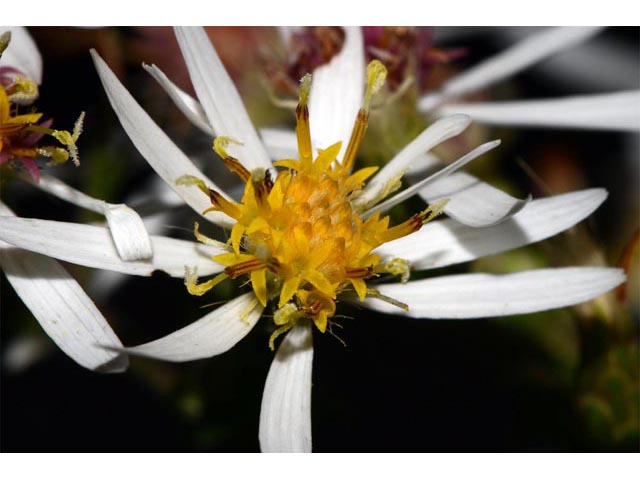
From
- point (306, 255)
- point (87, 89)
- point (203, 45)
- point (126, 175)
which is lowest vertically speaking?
point (306, 255)

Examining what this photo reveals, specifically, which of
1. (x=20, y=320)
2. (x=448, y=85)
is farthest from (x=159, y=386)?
(x=448, y=85)

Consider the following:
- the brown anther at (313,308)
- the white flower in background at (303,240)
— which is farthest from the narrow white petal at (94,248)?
the brown anther at (313,308)

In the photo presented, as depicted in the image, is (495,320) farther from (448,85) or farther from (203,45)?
(203,45)

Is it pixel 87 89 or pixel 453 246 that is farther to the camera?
pixel 87 89

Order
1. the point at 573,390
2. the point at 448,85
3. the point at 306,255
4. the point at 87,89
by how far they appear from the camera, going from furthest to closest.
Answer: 1. the point at 448,85
2. the point at 87,89
3. the point at 573,390
4. the point at 306,255

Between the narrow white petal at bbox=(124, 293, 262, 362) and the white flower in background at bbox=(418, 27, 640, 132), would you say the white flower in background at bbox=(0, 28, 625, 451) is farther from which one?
the white flower in background at bbox=(418, 27, 640, 132)

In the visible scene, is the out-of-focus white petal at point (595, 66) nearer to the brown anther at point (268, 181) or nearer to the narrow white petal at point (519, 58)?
the narrow white petal at point (519, 58)

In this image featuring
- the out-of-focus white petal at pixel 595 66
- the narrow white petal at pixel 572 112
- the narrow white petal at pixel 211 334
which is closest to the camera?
the narrow white petal at pixel 211 334
